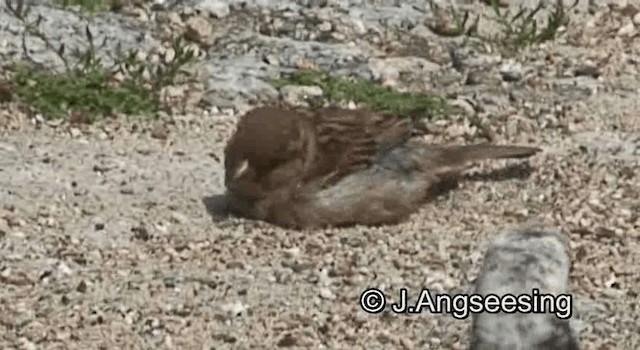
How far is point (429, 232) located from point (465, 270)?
1.90 feet

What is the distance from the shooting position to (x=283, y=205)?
336 inches

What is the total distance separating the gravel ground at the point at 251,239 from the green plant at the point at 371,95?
16 centimetres

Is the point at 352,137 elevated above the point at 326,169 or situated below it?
above

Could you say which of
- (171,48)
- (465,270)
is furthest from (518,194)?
(171,48)

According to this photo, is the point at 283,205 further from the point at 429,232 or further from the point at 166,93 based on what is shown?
the point at 166,93

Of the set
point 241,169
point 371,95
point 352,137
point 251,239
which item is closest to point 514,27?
point 371,95

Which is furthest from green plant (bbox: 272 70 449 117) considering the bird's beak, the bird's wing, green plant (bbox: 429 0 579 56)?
the bird's beak

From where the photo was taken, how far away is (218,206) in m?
8.84

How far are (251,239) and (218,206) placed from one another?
49 centimetres

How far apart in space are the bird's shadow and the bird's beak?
0.82 ft

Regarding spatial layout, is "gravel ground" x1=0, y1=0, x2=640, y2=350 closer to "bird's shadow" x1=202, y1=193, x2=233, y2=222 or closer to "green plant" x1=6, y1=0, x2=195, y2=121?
"bird's shadow" x1=202, y1=193, x2=233, y2=222

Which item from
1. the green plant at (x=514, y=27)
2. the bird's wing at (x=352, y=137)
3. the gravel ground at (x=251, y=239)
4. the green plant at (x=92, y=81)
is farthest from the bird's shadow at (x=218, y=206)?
the green plant at (x=514, y=27)

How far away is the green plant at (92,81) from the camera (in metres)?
10.0

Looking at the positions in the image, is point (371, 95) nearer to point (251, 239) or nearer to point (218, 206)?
point (218, 206)
